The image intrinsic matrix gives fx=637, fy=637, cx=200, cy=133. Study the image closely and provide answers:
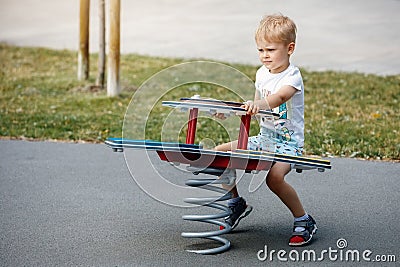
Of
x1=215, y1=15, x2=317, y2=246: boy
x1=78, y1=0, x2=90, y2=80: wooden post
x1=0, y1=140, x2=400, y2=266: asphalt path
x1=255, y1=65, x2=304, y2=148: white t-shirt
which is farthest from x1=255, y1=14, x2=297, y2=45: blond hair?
x1=78, y1=0, x2=90, y2=80: wooden post

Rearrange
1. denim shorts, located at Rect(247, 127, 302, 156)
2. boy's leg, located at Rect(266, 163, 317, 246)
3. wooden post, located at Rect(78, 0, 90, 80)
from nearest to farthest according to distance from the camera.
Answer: boy's leg, located at Rect(266, 163, 317, 246), denim shorts, located at Rect(247, 127, 302, 156), wooden post, located at Rect(78, 0, 90, 80)

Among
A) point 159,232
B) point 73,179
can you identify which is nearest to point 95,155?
point 73,179

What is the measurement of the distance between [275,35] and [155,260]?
4.81 ft

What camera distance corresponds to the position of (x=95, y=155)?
22.1ft

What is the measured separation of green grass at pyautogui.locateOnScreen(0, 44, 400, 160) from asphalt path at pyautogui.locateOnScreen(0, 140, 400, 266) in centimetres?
116

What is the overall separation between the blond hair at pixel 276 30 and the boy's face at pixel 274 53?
3 cm

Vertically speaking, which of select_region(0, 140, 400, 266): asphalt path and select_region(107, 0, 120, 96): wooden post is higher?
select_region(107, 0, 120, 96): wooden post

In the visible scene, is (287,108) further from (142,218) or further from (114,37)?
(114,37)

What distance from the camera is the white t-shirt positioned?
3.81m

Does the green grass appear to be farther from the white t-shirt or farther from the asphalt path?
the white t-shirt

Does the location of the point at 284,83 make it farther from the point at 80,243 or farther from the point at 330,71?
the point at 330,71

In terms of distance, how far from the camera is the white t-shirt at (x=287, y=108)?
3.81 meters

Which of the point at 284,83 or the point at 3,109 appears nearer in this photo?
the point at 284,83

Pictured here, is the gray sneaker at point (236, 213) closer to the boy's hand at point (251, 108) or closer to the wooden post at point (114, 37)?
the boy's hand at point (251, 108)
